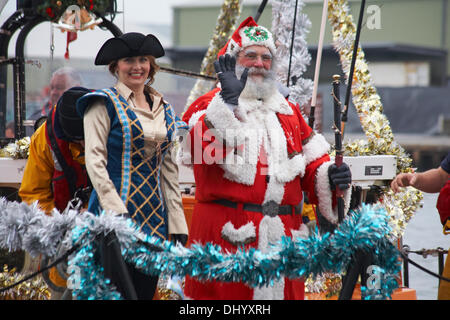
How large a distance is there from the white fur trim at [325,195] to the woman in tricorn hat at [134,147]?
2.36 ft

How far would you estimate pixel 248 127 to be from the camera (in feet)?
10.9

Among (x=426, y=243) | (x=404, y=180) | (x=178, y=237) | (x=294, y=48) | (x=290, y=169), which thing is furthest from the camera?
(x=426, y=243)

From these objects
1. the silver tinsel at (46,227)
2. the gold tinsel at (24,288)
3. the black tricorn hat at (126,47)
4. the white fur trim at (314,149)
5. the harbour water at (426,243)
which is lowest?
the harbour water at (426,243)

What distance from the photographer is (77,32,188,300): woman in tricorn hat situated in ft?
9.57

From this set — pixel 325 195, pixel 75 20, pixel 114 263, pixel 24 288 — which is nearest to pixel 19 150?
pixel 24 288

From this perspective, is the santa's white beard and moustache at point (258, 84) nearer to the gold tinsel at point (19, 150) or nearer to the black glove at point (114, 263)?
the black glove at point (114, 263)

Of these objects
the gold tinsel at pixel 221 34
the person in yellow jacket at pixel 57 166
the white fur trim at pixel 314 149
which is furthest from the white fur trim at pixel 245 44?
the gold tinsel at pixel 221 34

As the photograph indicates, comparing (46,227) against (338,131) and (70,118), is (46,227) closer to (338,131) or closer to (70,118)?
(70,118)

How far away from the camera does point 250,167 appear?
10.6ft

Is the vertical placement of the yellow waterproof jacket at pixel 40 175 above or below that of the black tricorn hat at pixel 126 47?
below

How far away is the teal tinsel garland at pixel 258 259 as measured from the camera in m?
2.71

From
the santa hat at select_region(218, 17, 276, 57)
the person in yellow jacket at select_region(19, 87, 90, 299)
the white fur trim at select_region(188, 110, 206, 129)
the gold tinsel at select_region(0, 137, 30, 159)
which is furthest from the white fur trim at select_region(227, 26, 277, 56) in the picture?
the gold tinsel at select_region(0, 137, 30, 159)

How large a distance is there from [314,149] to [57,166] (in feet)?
4.28

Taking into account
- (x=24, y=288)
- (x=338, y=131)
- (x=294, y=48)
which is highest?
(x=294, y=48)
